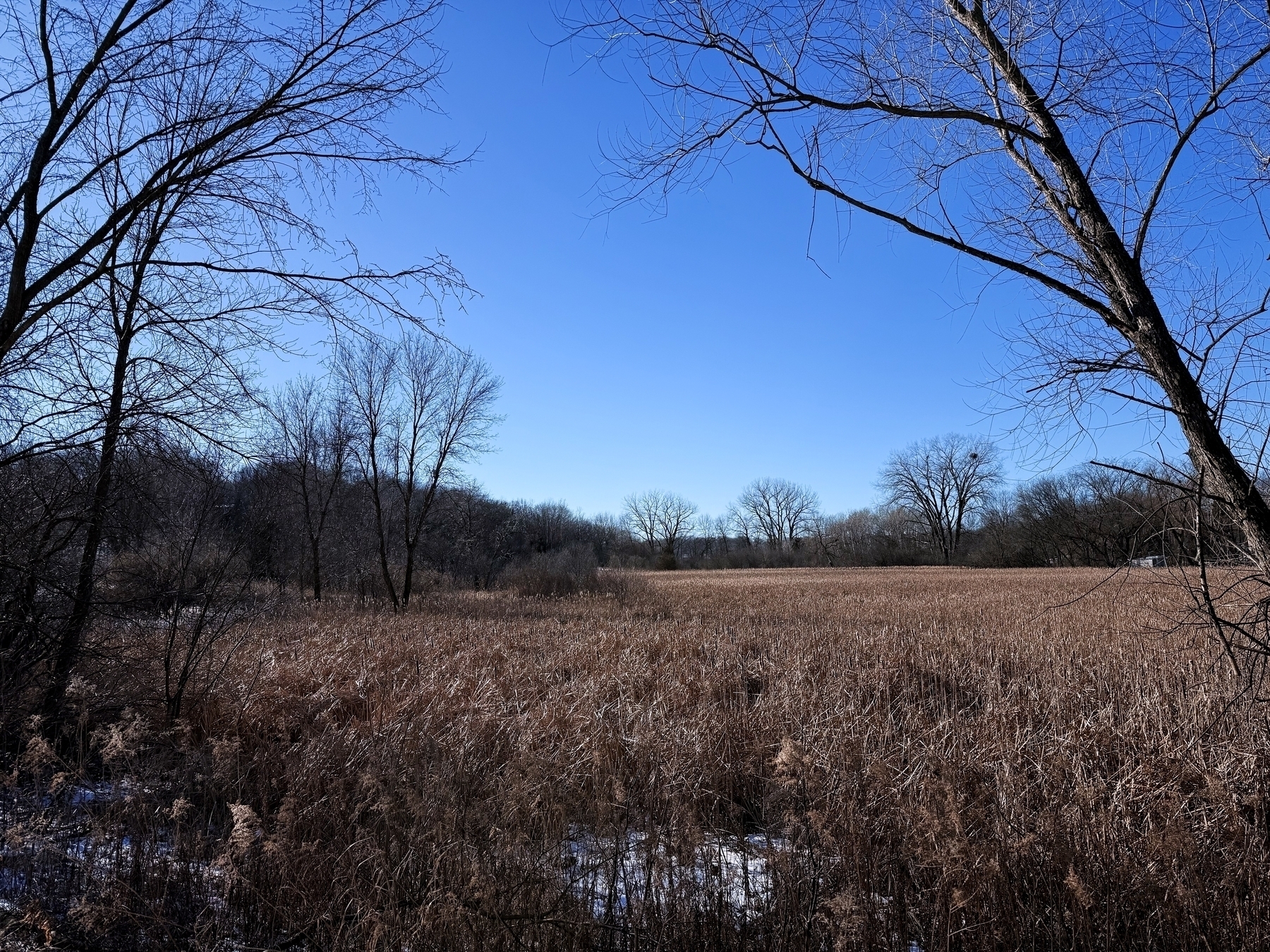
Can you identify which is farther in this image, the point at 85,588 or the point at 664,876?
the point at 85,588

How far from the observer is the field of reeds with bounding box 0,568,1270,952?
292 cm

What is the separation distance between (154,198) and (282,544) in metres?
24.8

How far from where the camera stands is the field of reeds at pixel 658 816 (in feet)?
9.57

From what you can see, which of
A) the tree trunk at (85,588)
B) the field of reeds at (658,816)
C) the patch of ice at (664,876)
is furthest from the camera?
the tree trunk at (85,588)

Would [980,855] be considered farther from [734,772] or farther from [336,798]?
[336,798]

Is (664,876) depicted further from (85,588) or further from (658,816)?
(85,588)

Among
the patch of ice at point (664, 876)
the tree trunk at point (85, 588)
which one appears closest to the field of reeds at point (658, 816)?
the patch of ice at point (664, 876)

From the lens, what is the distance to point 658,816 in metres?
3.89

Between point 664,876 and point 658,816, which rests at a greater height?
point 658,816

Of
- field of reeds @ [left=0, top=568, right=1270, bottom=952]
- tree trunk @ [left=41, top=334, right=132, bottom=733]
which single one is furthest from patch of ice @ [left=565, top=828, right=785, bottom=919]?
tree trunk @ [left=41, top=334, right=132, bottom=733]

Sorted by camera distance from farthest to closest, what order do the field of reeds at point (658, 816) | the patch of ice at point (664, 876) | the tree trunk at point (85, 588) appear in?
the tree trunk at point (85, 588) < the patch of ice at point (664, 876) < the field of reeds at point (658, 816)

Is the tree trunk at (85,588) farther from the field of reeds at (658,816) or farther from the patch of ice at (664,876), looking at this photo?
the patch of ice at (664,876)

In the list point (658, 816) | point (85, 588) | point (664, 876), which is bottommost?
point (664, 876)

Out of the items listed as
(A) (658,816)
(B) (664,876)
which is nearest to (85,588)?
(A) (658,816)
